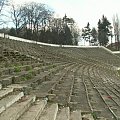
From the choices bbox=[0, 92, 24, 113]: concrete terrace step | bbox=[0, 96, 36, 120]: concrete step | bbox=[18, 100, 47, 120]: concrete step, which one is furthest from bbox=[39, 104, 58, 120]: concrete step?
bbox=[0, 92, 24, 113]: concrete terrace step

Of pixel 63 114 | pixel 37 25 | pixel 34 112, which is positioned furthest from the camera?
pixel 37 25

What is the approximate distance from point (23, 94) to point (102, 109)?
2.46m

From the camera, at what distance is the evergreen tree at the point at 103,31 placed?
91.8 m

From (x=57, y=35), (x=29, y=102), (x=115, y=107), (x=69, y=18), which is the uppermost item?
(x=69, y=18)

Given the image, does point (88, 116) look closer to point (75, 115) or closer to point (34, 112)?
point (75, 115)

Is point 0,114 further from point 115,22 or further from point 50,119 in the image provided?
point 115,22

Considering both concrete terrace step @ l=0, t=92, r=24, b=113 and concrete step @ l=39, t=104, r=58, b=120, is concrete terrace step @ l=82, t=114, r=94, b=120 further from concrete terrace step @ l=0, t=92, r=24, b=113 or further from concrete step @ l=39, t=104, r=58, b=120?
concrete terrace step @ l=0, t=92, r=24, b=113

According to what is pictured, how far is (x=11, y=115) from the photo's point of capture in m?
4.77

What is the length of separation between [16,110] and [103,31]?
9403cm

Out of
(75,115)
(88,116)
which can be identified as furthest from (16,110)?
(88,116)

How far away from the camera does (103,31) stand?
319ft

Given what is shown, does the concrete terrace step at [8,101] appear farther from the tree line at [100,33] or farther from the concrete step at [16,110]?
the tree line at [100,33]

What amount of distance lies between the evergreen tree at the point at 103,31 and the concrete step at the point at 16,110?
86224 millimetres

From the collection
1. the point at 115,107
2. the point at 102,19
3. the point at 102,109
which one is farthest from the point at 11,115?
the point at 102,19
